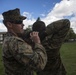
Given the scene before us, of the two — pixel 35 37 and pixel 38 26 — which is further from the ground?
pixel 38 26

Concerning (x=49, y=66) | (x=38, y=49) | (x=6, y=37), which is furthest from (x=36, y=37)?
(x=49, y=66)

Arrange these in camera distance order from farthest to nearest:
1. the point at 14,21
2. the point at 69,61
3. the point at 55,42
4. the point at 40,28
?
the point at 69,61, the point at 40,28, the point at 55,42, the point at 14,21

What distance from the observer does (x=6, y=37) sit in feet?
15.3

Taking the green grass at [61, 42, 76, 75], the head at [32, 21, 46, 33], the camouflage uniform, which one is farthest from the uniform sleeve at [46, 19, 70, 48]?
the green grass at [61, 42, 76, 75]

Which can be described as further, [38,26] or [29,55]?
[38,26]

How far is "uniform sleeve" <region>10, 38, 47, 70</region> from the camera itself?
436 centimetres

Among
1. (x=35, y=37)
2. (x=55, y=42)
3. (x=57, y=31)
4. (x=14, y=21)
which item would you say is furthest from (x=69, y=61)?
(x=35, y=37)

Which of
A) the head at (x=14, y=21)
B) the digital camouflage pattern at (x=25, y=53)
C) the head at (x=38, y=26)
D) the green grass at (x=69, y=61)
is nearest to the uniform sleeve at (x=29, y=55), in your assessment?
the digital camouflage pattern at (x=25, y=53)

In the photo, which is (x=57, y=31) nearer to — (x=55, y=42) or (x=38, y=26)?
(x=55, y=42)

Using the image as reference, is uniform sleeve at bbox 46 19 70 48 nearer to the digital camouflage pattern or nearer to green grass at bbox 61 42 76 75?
the digital camouflage pattern

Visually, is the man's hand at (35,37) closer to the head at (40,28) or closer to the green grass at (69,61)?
the head at (40,28)

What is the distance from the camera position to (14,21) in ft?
15.3

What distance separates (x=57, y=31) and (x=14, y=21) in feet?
2.25

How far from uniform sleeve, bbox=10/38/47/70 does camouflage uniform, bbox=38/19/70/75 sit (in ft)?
1.77
